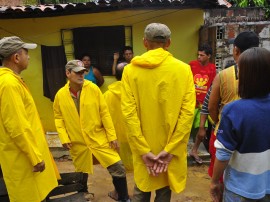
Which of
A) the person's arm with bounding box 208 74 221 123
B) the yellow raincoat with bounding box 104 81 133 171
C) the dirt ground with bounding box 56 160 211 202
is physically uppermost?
the person's arm with bounding box 208 74 221 123

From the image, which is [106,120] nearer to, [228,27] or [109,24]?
[109,24]

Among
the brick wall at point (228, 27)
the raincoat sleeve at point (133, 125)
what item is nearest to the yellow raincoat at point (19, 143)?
the raincoat sleeve at point (133, 125)

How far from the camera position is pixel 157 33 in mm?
2615

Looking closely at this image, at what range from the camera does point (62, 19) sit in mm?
6656

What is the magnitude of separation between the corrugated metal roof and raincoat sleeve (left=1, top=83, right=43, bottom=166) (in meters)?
3.84

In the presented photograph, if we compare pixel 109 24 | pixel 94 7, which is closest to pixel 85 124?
pixel 94 7

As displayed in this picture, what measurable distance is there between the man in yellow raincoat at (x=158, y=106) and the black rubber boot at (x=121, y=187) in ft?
4.44

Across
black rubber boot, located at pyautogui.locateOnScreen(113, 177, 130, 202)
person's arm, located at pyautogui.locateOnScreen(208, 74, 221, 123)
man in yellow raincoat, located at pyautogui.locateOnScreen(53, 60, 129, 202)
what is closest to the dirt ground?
black rubber boot, located at pyautogui.locateOnScreen(113, 177, 130, 202)

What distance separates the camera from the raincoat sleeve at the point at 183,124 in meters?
2.65

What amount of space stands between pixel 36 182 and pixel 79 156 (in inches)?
49.3

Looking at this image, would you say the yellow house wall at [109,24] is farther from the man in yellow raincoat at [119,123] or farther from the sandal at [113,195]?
the sandal at [113,195]

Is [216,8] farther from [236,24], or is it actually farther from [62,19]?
[62,19]

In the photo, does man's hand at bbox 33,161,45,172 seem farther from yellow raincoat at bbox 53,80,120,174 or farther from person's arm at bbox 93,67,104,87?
person's arm at bbox 93,67,104,87

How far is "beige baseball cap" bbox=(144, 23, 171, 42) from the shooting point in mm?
2607
